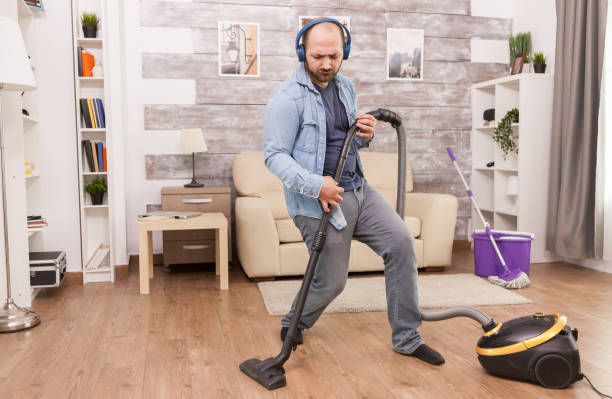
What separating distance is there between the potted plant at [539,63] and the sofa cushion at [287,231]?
2329 mm

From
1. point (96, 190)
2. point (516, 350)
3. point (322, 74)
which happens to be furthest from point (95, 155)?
point (516, 350)

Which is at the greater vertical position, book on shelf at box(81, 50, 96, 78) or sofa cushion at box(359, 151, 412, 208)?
book on shelf at box(81, 50, 96, 78)

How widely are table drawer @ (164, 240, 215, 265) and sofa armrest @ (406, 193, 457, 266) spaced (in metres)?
1.52

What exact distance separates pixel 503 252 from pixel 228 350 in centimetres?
215

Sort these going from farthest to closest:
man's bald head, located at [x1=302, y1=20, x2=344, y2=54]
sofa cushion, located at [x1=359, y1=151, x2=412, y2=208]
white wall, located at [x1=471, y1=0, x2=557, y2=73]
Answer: white wall, located at [x1=471, y1=0, x2=557, y2=73] → sofa cushion, located at [x1=359, y1=151, x2=412, y2=208] → man's bald head, located at [x1=302, y1=20, x2=344, y2=54]

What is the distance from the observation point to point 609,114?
148 inches

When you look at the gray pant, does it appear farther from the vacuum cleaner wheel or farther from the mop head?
the mop head

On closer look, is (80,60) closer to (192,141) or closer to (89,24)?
(89,24)

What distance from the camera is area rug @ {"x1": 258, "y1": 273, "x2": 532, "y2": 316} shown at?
304 centimetres

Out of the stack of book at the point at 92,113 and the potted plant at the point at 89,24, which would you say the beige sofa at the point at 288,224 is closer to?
the stack of book at the point at 92,113

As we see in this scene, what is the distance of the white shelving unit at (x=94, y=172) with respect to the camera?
3.74 meters

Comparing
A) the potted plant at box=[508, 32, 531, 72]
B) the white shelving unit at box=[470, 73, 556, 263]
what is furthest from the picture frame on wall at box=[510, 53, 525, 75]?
the white shelving unit at box=[470, 73, 556, 263]

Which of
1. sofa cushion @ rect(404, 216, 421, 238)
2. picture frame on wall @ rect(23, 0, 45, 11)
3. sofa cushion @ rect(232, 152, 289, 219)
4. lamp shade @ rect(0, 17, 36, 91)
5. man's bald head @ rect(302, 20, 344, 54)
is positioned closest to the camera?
man's bald head @ rect(302, 20, 344, 54)

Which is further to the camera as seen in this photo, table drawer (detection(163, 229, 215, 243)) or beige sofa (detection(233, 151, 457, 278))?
table drawer (detection(163, 229, 215, 243))
